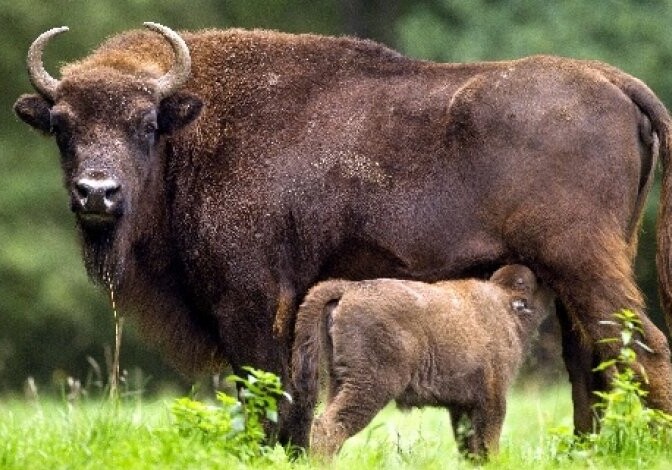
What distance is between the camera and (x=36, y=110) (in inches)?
438

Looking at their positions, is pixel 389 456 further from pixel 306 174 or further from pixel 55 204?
pixel 55 204

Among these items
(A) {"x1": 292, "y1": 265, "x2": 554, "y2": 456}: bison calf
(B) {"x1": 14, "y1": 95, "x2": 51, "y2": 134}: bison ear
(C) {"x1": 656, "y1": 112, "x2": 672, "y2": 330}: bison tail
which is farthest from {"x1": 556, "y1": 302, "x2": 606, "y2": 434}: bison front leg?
(B) {"x1": 14, "y1": 95, "x2": 51, "y2": 134}: bison ear

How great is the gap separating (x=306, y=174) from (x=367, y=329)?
1965 mm

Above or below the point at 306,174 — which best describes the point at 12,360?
below

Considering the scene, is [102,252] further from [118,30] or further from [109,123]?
[118,30]

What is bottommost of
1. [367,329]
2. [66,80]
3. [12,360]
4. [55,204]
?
[12,360]

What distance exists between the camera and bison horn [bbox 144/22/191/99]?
35.7 feet

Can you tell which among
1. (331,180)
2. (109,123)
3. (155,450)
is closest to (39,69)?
(109,123)

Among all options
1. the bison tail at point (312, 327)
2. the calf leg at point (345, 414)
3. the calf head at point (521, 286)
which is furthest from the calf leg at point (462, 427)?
the bison tail at point (312, 327)

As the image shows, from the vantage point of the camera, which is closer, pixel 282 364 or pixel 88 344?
pixel 282 364

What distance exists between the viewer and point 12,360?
26344 millimetres

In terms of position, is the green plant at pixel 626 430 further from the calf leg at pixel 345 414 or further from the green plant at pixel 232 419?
the green plant at pixel 232 419

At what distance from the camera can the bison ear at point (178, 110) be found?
1085 cm

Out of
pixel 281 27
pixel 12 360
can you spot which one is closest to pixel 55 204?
pixel 12 360
